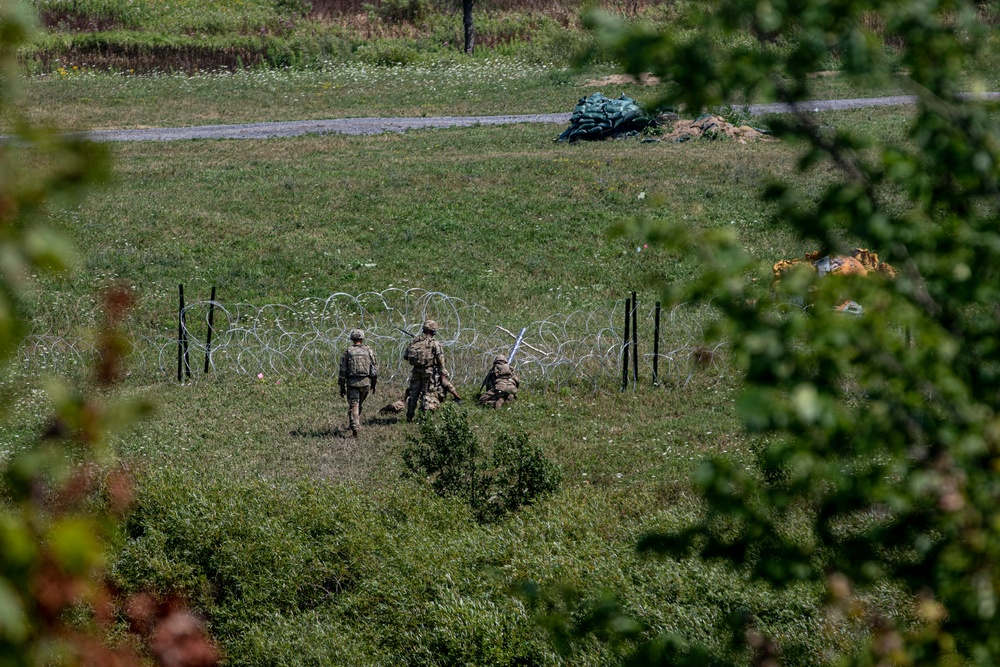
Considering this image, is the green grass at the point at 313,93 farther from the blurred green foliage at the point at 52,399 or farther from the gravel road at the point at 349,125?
the blurred green foliage at the point at 52,399

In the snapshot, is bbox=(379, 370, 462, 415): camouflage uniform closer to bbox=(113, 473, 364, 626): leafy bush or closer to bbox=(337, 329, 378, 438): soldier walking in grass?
bbox=(337, 329, 378, 438): soldier walking in grass

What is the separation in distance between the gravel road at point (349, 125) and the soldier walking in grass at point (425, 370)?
19.8m

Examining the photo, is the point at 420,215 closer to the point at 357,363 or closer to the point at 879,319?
the point at 357,363

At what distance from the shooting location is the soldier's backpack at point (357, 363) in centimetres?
1420

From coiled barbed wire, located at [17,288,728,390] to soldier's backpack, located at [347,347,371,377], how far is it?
202 cm

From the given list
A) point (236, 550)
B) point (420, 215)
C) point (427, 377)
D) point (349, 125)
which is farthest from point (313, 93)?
point (236, 550)

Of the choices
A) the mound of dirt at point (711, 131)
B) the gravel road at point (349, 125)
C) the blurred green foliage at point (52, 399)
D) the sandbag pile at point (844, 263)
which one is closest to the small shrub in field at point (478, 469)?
the sandbag pile at point (844, 263)

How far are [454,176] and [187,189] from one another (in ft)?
20.7

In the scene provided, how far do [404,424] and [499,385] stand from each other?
138 cm

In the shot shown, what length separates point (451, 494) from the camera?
35.7 ft

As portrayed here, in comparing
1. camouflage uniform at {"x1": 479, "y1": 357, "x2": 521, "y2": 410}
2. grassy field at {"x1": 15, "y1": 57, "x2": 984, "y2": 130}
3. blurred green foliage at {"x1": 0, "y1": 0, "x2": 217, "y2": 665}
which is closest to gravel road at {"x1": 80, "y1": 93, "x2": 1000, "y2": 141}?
grassy field at {"x1": 15, "y1": 57, "x2": 984, "y2": 130}

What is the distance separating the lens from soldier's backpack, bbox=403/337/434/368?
14.6 metres

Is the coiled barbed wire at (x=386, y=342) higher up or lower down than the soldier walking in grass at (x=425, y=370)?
lower down

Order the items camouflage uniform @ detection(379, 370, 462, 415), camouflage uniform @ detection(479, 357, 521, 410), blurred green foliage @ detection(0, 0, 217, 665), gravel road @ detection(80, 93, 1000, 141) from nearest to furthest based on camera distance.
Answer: blurred green foliage @ detection(0, 0, 217, 665) → camouflage uniform @ detection(379, 370, 462, 415) → camouflage uniform @ detection(479, 357, 521, 410) → gravel road @ detection(80, 93, 1000, 141)
